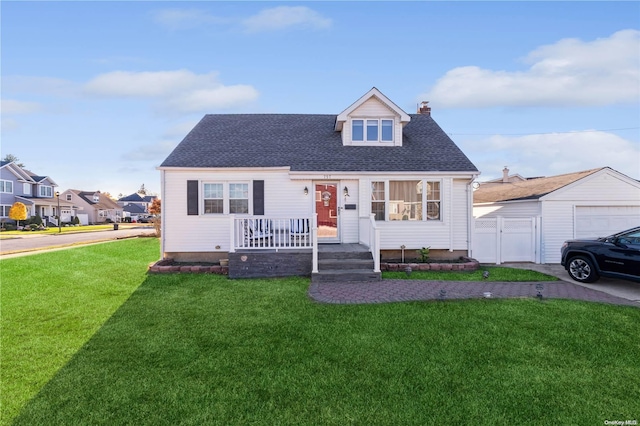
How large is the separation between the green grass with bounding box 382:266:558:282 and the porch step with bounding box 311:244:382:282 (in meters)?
0.73

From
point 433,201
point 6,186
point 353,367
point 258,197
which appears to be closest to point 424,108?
point 433,201

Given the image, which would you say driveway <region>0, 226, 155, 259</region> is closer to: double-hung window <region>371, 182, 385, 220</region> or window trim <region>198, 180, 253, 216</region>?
window trim <region>198, 180, 253, 216</region>

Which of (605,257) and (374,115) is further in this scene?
(374,115)

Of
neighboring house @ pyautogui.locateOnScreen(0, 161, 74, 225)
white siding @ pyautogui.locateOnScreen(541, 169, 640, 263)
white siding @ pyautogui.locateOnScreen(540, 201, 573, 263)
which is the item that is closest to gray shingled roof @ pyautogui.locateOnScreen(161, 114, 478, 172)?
white siding @ pyautogui.locateOnScreen(540, 201, 573, 263)

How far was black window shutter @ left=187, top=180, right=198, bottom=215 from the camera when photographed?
1086 cm

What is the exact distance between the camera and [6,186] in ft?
119

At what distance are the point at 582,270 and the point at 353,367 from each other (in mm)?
8187

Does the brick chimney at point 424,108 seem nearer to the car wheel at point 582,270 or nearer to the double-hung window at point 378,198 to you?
the double-hung window at point 378,198

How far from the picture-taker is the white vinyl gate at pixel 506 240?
11.2m

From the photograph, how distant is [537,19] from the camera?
11.8 m

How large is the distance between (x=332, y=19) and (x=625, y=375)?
41.7ft

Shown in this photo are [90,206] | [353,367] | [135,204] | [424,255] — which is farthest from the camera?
[135,204]

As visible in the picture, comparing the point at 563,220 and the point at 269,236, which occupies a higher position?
the point at 563,220

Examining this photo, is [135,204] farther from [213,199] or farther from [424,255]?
[424,255]
